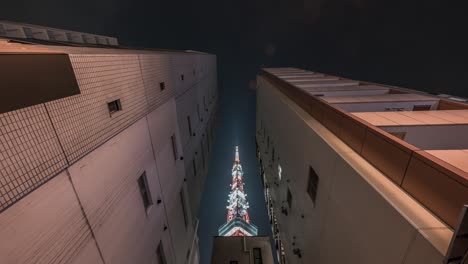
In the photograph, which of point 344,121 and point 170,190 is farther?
point 170,190

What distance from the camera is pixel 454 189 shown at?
1794 millimetres

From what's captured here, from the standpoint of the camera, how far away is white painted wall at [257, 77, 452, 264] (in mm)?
1892

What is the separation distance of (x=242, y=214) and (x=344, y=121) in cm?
3038

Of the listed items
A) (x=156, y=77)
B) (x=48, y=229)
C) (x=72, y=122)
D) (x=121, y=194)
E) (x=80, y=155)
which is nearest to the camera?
(x=48, y=229)

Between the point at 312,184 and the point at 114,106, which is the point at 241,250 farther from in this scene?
Answer: the point at 114,106

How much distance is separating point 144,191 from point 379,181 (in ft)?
17.3

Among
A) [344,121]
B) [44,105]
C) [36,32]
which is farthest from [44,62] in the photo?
[36,32]

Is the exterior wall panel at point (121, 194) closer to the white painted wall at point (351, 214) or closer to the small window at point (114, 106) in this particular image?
the small window at point (114, 106)

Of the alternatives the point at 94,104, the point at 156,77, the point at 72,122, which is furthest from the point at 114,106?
the point at 156,77

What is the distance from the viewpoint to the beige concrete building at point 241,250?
12.2 metres

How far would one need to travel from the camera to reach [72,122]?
8.19 feet

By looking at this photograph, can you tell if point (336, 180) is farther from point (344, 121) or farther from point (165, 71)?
point (165, 71)

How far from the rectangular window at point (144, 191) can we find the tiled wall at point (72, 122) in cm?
164

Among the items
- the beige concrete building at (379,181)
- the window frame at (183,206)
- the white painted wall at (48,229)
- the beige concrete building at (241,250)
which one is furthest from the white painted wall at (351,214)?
the beige concrete building at (241,250)
